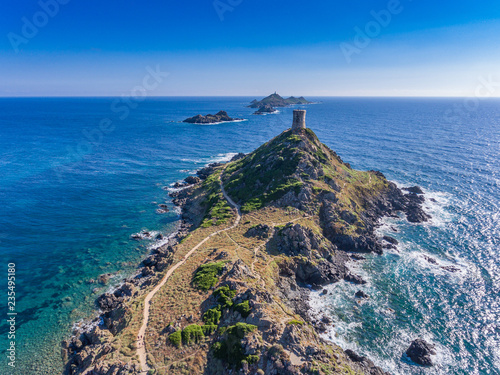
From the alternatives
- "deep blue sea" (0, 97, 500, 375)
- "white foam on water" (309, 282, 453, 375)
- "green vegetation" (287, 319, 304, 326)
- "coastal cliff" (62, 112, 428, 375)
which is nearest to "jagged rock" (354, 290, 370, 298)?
"white foam on water" (309, 282, 453, 375)

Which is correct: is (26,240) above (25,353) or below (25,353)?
above

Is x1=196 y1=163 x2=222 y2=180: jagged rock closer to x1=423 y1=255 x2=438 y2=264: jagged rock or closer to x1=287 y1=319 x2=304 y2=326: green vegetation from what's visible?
x1=423 y1=255 x2=438 y2=264: jagged rock

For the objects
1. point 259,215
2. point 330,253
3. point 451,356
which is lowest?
Result: point 451,356

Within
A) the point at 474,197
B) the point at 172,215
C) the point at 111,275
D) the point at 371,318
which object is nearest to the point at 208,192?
the point at 172,215

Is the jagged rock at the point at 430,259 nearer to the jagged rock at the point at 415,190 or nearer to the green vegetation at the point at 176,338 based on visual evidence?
the jagged rock at the point at 415,190

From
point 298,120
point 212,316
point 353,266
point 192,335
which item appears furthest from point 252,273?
point 298,120

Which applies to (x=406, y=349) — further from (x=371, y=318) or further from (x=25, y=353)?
(x=25, y=353)

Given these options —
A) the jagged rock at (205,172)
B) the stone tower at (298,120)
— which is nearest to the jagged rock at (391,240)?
the stone tower at (298,120)
